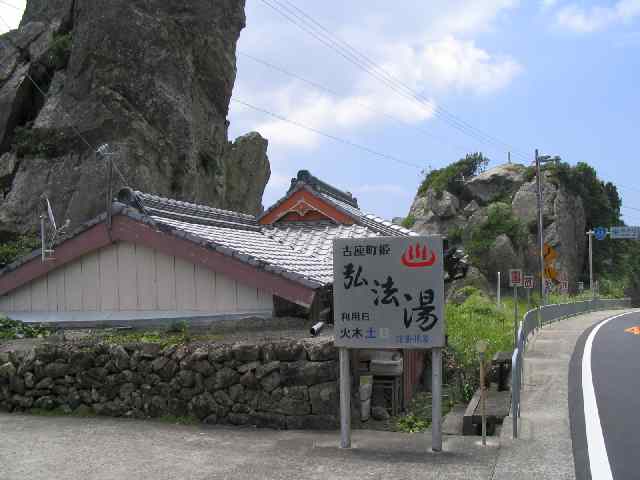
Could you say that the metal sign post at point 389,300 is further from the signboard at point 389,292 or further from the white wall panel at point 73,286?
the white wall panel at point 73,286

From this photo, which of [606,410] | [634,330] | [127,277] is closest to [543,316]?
[634,330]

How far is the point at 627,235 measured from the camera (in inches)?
2199

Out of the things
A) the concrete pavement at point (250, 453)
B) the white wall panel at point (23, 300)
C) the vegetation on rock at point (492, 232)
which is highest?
the vegetation on rock at point (492, 232)

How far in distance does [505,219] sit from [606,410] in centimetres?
4003

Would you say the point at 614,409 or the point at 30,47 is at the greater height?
the point at 30,47

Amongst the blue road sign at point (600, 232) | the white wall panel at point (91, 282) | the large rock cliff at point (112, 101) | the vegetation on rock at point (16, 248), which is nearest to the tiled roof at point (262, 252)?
the white wall panel at point (91, 282)

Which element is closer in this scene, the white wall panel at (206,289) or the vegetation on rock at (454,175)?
the white wall panel at (206,289)

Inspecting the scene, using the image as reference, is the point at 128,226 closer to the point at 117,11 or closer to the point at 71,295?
the point at 71,295

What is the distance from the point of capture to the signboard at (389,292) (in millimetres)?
7344

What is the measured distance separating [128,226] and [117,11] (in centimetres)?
1729

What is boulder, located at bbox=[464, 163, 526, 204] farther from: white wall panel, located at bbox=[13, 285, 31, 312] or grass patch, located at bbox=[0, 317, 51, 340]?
grass patch, located at bbox=[0, 317, 51, 340]

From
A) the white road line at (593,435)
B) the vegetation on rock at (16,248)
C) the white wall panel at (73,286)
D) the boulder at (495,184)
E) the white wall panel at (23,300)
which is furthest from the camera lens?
the boulder at (495,184)

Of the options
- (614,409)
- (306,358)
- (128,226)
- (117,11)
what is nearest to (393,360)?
(306,358)

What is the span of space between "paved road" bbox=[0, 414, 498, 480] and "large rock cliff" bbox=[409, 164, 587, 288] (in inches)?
1616
